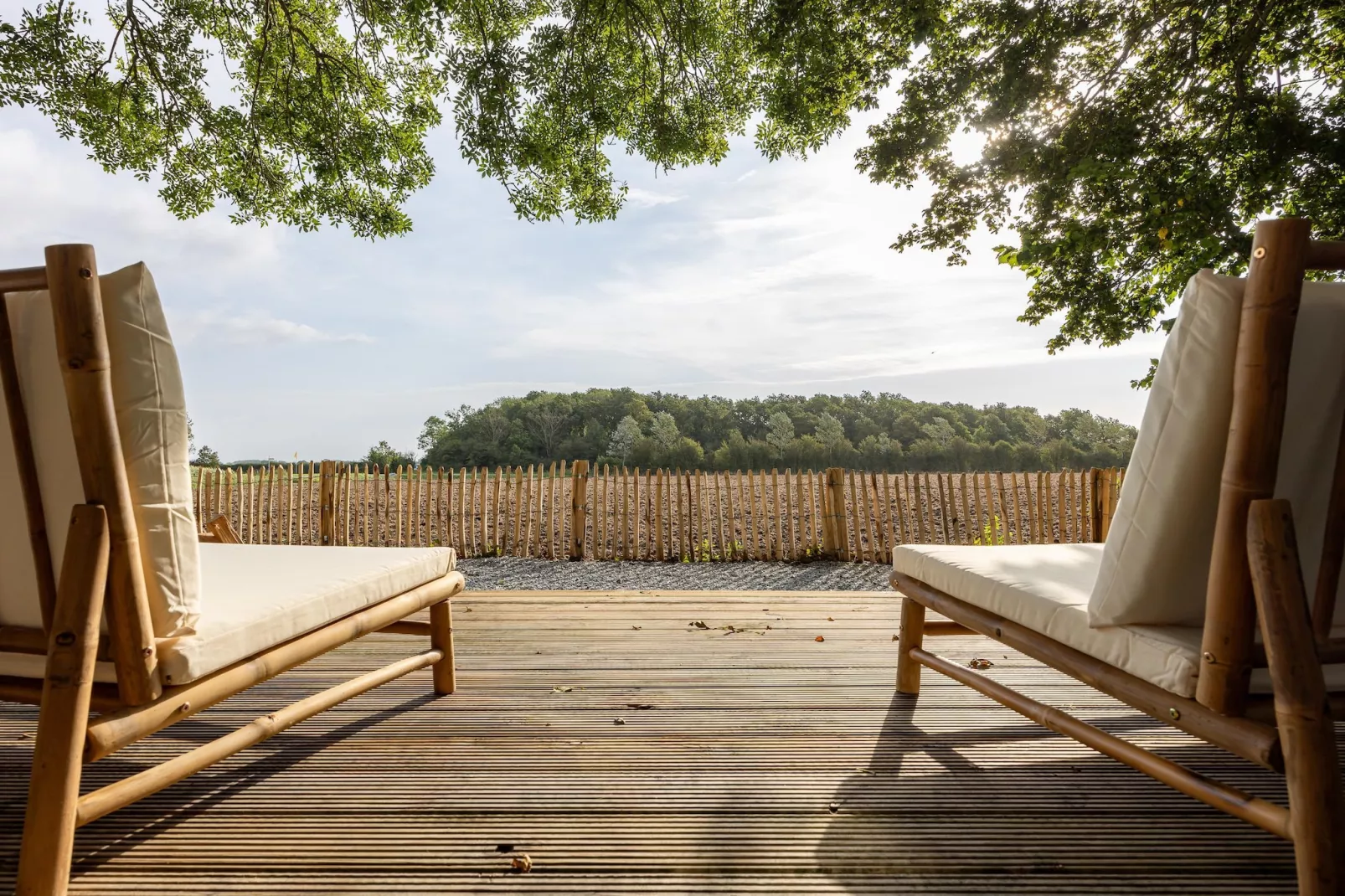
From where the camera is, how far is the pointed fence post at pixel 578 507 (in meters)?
8.84

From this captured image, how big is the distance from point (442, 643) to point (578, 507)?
631cm

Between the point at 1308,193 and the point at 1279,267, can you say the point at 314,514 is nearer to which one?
the point at 1279,267

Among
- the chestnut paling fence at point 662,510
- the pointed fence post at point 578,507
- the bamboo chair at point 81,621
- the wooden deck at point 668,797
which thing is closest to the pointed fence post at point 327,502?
the chestnut paling fence at point 662,510

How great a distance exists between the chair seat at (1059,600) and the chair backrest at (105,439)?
188cm

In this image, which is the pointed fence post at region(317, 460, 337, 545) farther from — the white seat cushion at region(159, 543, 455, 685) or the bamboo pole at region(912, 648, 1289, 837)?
the bamboo pole at region(912, 648, 1289, 837)

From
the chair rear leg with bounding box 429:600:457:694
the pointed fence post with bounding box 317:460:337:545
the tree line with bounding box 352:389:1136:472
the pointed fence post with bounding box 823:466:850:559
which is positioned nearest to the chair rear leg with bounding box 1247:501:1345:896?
the chair rear leg with bounding box 429:600:457:694

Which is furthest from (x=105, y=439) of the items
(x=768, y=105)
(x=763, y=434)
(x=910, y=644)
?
(x=763, y=434)

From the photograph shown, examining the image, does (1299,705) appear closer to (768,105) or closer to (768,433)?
(768,105)

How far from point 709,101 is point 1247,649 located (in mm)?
9254

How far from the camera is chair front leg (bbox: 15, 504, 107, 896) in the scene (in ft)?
3.76

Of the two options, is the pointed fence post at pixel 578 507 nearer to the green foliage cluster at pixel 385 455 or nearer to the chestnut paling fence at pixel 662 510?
the chestnut paling fence at pixel 662 510

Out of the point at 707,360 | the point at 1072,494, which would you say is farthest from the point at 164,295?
the point at 707,360

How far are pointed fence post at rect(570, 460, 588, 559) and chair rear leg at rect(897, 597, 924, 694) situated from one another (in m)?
6.58

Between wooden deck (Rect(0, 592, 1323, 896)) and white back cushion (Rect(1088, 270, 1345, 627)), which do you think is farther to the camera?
wooden deck (Rect(0, 592, 1323, 896))
